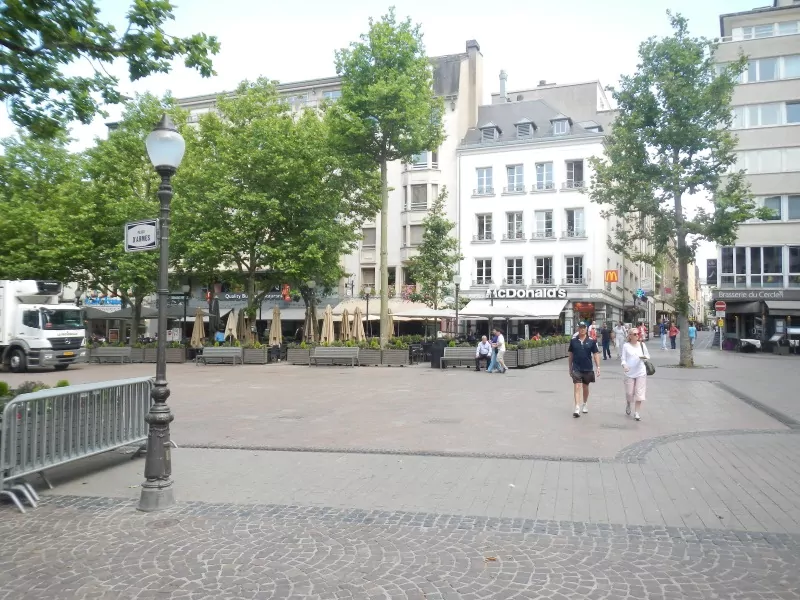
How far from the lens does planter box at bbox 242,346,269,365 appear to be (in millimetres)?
27406

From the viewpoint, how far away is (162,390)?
599cm

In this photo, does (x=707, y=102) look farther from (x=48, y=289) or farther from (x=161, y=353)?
(x=48, y=289)

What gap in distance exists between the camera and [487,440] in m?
8.94

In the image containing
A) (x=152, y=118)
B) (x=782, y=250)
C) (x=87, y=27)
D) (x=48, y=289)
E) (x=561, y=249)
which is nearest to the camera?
(x=87, y=27)

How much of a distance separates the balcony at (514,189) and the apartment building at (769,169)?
13031 mm

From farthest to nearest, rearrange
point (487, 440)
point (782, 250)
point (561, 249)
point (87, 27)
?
point (561, 249) → point (782, 250) → point (487, 440) → point (87, 27)

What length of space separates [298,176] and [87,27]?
2255 cm

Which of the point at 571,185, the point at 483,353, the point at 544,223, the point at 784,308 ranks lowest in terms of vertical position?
the point at 483,353

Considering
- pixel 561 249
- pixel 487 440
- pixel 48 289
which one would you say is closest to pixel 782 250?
pixel 561 249

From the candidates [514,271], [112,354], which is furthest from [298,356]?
[514,271]

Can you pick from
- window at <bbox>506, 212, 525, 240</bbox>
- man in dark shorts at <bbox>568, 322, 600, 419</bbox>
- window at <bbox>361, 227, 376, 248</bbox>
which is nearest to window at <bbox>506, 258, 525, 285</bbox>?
window at <bbox>506, 212, 525, 240</bbox>

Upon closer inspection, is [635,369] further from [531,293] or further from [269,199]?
[531,293]

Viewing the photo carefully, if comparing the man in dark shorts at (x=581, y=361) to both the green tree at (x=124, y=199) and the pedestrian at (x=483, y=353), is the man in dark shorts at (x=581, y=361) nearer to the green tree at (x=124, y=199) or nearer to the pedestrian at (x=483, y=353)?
the pedestrian at (x=483, y=353)

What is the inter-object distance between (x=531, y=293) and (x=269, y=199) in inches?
768
